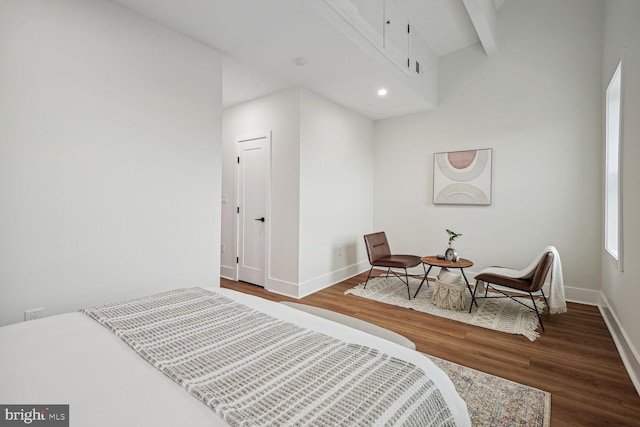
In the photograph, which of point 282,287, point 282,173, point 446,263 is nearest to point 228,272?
point 282,287

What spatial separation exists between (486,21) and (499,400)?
3.75 meters

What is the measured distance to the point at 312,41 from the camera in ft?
8.64

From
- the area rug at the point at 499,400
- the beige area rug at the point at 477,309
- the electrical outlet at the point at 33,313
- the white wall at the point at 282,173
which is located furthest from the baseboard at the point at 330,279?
the electrical outlet at the point at 33,313

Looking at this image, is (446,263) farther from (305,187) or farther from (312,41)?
(312,41)

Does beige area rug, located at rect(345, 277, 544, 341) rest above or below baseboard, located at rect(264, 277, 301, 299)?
below

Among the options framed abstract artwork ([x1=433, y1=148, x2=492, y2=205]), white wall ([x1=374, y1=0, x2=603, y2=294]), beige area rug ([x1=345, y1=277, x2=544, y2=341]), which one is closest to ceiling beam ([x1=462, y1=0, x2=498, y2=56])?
white wall ([x1=374, y1=0, x2=603, y2=294])

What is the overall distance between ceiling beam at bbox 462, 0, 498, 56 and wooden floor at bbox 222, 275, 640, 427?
129 inches

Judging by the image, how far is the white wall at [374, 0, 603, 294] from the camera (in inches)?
141

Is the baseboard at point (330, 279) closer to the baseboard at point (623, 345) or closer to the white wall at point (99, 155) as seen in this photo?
the white wall at point (99, 155)

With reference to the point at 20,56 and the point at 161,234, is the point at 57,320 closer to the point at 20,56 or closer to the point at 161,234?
the point at 161,234

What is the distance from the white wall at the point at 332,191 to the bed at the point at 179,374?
259 centimetres

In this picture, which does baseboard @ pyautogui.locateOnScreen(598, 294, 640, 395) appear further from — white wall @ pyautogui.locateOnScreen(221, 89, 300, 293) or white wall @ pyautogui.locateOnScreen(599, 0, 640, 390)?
white wall @ pyautogui.locateOnScreen(221, 89, 300, 293)

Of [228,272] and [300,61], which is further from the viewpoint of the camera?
[228,272]

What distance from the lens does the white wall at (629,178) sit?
213cm
